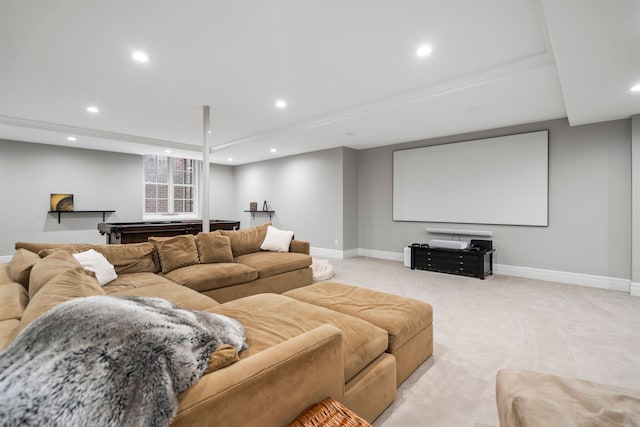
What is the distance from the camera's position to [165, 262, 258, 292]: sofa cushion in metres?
2.91

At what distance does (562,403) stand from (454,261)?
13.6 feet

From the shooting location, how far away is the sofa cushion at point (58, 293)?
1.06 meters

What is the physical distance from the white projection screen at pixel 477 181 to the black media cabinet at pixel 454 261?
2.43 ft

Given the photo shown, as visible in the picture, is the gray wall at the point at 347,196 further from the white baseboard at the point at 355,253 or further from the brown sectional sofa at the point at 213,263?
the brown sectional sofa at the point at 213,263

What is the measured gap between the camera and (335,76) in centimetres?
327

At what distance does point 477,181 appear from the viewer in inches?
206

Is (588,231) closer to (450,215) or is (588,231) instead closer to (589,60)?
(450,215)

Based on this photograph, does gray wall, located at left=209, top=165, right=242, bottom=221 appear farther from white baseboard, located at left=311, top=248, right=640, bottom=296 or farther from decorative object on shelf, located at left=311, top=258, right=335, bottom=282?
white baseboard, located at left=311, top=248, right=640, bottom=296

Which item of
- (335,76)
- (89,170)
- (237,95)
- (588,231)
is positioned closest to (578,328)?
(588,231)

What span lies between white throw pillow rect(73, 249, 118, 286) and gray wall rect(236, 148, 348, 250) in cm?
455

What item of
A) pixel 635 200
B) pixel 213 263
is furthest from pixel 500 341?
pixel 635 200

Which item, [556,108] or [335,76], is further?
[556,108]

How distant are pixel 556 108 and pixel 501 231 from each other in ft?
6.54

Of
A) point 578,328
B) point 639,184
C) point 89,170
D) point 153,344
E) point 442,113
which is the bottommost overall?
point 578,328
